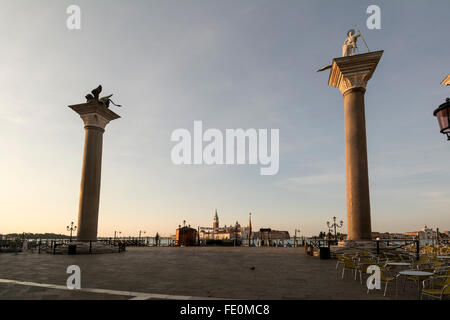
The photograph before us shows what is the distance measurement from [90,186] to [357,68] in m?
20.9

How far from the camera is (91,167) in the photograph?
2400 centimetres

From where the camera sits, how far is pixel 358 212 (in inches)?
671

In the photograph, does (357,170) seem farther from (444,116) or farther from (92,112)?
(92,112)

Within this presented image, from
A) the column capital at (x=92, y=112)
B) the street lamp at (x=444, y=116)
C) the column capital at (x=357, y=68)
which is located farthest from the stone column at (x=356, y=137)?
the column capital at (x=92, y=112)

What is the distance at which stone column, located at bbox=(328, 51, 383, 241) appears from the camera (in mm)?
17031

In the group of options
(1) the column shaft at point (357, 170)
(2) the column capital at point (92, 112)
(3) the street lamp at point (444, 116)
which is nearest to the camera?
(3) the street lamp at point (444, 116)

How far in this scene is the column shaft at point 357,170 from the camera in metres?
17.0

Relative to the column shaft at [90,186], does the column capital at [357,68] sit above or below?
above

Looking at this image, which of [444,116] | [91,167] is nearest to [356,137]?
[444,116]

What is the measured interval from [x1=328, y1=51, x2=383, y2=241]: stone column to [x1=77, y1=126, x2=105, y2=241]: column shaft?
18.5m

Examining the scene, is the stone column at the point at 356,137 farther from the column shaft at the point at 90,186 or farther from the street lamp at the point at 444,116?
the column shaft at the point at 90,186

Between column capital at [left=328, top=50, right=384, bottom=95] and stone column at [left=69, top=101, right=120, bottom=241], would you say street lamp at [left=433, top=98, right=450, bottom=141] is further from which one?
stone column at [left=69, top=101, right=120, bottom=241]

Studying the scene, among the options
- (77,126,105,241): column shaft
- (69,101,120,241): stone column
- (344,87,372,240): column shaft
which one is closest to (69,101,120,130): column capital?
(69,101,120,241): stone column

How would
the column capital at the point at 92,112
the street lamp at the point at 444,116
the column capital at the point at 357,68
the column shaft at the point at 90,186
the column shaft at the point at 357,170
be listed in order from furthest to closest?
the column capital at the point at 92,112, the column shaft at the point at 90,186, the column capital at the point at 357,68, the column shaft at the point at 357,170, the street lamp at the point at 444,116
